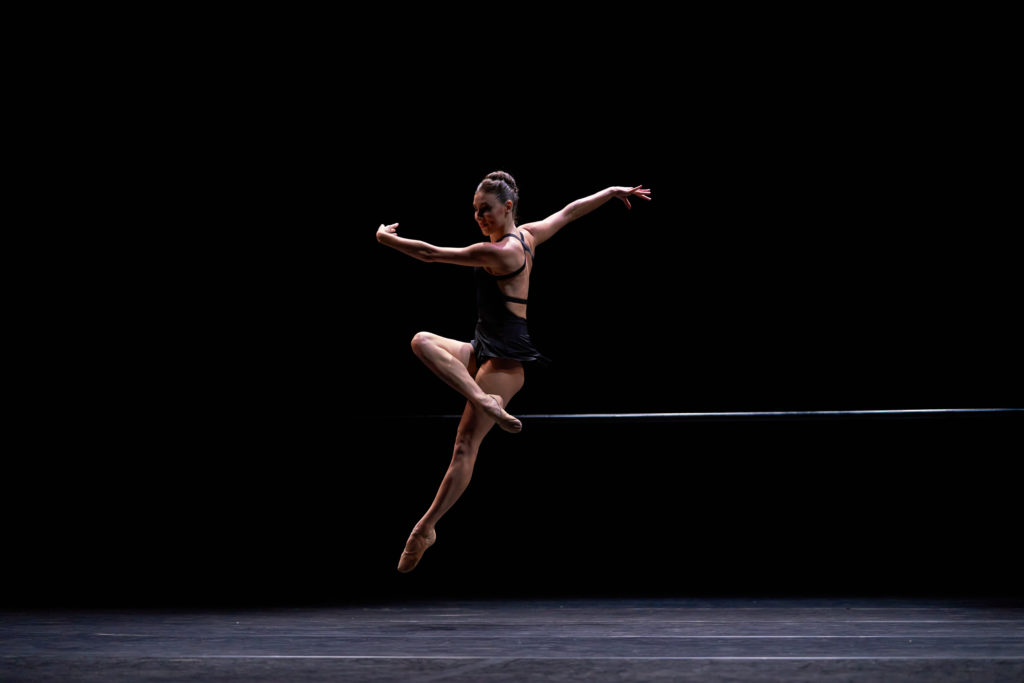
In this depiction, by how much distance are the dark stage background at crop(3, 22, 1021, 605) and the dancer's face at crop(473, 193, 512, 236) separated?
1.87m

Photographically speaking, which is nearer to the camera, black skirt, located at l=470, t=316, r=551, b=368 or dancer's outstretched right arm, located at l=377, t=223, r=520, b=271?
dancer's outstretched right arm, located at l=377, t=223, r=520, b=271

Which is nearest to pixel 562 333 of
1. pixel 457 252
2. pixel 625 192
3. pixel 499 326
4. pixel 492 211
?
pixel 625 192

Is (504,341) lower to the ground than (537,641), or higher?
higher

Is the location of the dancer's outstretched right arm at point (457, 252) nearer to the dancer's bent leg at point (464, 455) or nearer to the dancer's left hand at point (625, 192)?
the dancer's bent leg at point (464, 455)

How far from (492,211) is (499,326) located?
0.41m

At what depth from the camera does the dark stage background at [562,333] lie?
5.77 m

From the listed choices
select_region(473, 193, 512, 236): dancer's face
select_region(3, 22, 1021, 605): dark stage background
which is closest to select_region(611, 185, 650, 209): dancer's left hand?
select_region(473, 193, 512, 236): dancer's face

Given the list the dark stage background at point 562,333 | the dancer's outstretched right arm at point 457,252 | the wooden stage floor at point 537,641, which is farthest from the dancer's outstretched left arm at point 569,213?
the dark stage background at point 562,333

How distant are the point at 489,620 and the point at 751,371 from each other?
2102 millimetres

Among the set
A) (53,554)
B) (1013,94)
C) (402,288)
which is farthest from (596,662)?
(1013,94)

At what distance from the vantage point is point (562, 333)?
Answer: 19.8 ft

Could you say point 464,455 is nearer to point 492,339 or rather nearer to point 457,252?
point 492,339

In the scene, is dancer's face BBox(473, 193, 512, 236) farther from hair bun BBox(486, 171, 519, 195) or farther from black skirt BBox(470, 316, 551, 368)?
black skirt BBox(470, 316, 551, 368)

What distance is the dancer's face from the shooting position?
411 centimetres
